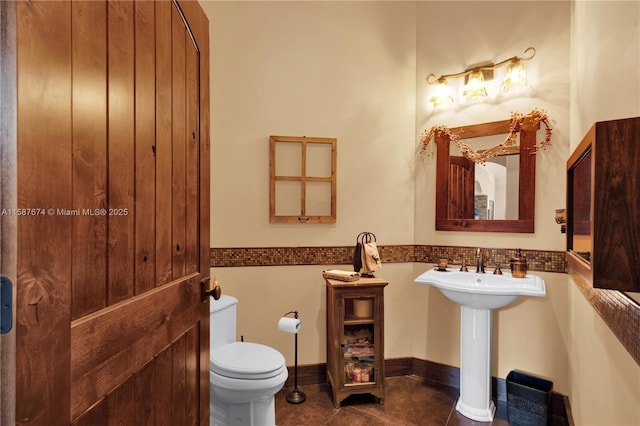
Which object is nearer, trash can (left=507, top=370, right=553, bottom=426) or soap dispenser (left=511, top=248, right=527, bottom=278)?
trash can (left=507, top=370, right=553, bottom=426)

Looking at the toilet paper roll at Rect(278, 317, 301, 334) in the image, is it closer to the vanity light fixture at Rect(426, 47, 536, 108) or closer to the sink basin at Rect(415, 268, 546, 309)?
the sink basin at Rect(415, 268, 546, 309)

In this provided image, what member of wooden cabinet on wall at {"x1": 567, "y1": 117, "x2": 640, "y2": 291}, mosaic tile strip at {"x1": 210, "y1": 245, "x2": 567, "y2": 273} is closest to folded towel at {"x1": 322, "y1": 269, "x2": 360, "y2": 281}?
mosaic tile strip at {"x1": 210, "y1": 245, "x2": 567, "y2": 273}

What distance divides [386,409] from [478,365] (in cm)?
66

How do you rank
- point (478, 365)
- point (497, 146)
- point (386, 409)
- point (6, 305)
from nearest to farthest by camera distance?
point (6, 305), point (478, 365), point (386, 409), point (497, 146)

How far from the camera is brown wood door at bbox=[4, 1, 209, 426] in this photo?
51 cm

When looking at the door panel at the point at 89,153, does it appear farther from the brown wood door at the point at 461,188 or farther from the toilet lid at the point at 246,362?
the brown wood door at the point at 461,188

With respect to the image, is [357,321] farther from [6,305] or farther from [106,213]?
[6,305]

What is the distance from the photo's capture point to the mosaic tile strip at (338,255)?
2.36 m

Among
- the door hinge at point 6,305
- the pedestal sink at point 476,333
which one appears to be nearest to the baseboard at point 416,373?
the pedestal sink at point 476,333

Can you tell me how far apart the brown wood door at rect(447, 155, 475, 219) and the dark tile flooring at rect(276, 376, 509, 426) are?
1.30 meters

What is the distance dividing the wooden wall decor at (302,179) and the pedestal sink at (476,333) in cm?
91

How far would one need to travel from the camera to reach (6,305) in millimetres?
468

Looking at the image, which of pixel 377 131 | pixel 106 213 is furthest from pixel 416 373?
pixel 106 213

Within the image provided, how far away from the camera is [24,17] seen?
0.49 m
